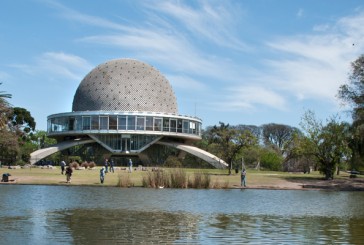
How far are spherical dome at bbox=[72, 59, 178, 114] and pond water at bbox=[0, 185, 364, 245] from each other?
202 ft

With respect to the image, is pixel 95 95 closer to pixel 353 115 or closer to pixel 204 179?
pixel 353 115

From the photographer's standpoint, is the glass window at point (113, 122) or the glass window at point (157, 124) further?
the glass window at point (157, 124)

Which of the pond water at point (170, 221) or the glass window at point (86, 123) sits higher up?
the glass window at point (86, 123)

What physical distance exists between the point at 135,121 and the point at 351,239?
68.5 metres

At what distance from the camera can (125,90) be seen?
280 feet

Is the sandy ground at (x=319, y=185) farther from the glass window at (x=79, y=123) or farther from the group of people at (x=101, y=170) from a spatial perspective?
the glass window at (x=79, y=123)

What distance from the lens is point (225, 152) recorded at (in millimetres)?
50906

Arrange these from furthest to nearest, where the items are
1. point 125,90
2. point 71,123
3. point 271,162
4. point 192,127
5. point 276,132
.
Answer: point 276,132 → point 192,127 → point 125,90 → point 71,123 → point 271,162

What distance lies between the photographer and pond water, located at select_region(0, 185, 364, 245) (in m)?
12.5

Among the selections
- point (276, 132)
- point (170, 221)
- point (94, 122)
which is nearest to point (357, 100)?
point (170, 221)

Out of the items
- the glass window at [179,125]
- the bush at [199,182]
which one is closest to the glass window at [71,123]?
the glass window at [179,125]

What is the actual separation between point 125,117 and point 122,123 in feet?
3.11

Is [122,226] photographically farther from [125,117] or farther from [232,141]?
[125,117]

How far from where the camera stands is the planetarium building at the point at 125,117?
8044cm
